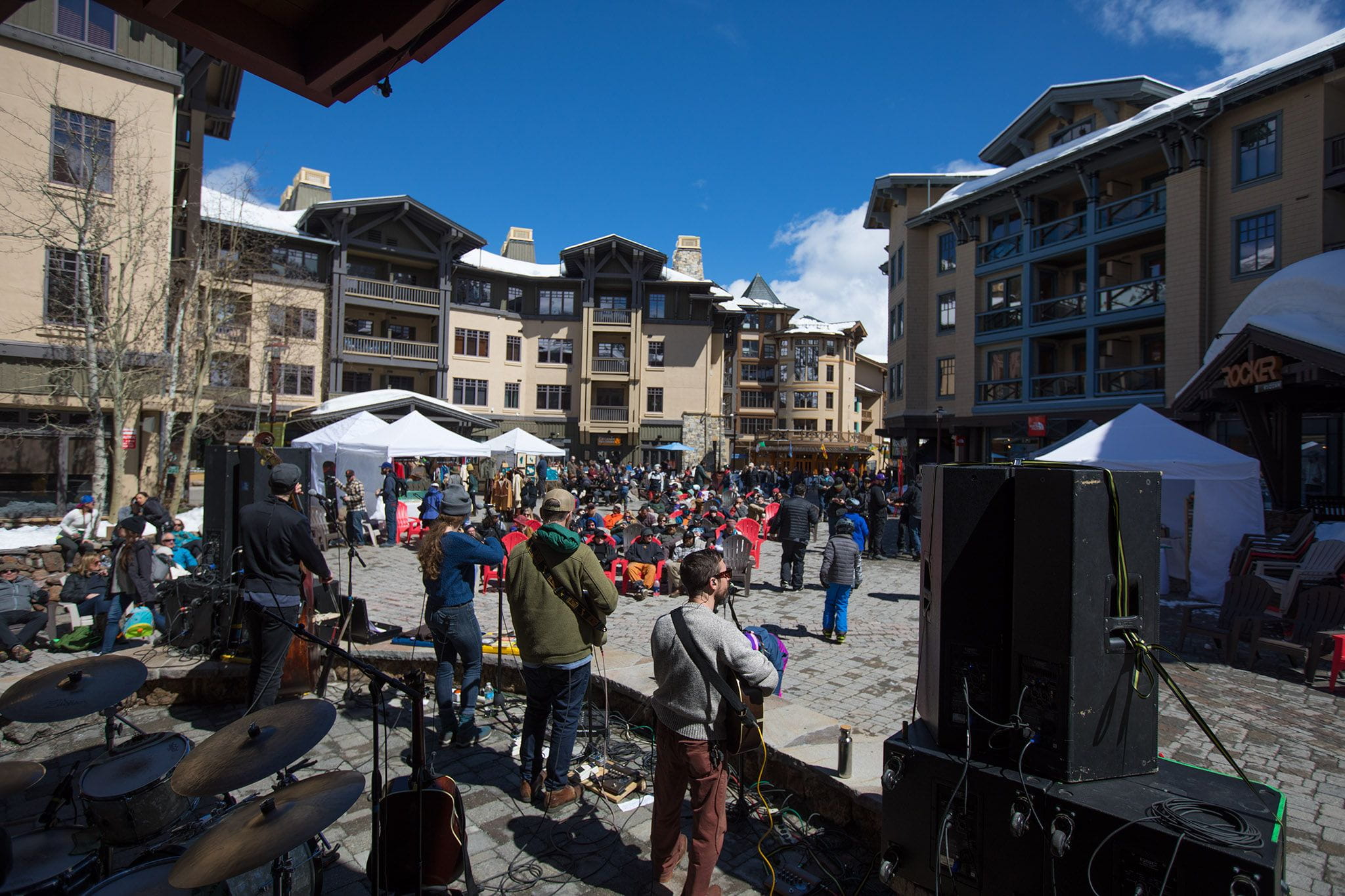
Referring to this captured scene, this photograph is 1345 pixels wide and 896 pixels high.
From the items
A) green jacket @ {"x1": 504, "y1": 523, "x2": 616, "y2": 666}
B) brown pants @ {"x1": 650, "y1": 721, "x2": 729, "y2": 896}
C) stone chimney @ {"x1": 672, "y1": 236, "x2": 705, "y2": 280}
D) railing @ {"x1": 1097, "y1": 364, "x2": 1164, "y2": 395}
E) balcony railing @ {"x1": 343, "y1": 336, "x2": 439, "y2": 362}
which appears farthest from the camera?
stone chimney @ {"x1": 672, "y1": 236, "x2": 705, "y2": 280}

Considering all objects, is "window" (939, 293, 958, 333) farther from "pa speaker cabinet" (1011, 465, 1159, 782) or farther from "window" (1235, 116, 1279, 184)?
"pa speaker cabinet" (1011, 465, 1159, 782)

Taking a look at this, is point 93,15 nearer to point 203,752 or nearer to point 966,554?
point 203,752

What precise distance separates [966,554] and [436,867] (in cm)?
265

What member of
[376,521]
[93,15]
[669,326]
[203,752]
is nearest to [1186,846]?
[203,752]

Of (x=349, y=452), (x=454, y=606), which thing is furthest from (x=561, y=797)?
(x=349, y=452)

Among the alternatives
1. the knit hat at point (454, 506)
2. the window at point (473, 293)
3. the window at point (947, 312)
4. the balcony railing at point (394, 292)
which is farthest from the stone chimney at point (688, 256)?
the knit hat at point (454, 506)

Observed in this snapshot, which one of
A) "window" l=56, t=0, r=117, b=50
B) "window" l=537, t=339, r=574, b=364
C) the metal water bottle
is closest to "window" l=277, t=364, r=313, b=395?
"window" l=537, t=339, r=574, b=364

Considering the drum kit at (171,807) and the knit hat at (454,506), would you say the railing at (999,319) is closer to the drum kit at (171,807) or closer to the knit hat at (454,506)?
the knit hat at (454,506)

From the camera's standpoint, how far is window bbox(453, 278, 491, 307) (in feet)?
127

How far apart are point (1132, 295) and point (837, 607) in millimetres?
18498

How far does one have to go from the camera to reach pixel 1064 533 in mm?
2627

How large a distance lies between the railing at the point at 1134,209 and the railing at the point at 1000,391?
18.6 feet

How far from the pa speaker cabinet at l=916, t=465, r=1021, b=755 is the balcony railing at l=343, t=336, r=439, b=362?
35.2 metres

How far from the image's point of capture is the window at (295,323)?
31.1 metres
